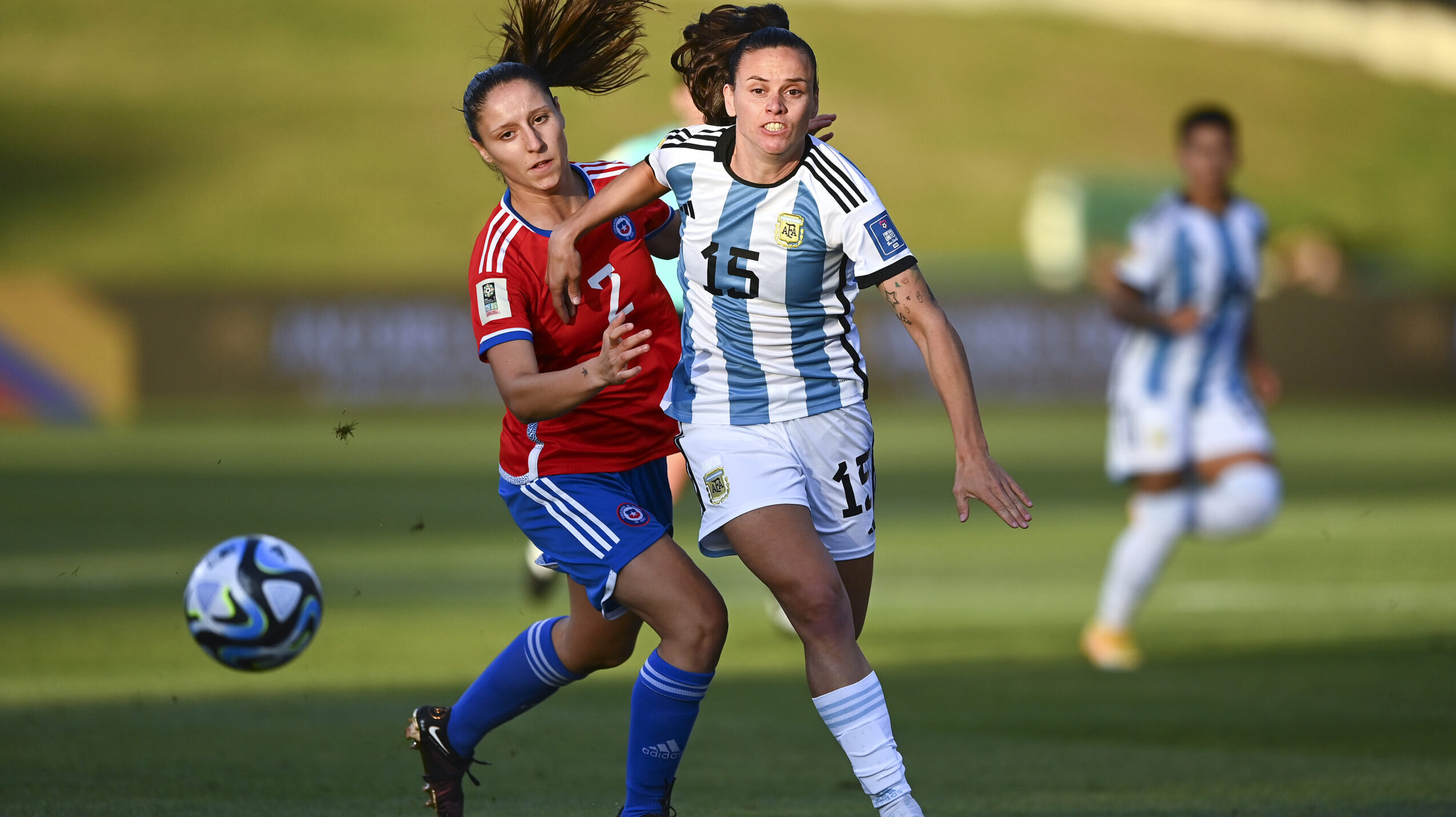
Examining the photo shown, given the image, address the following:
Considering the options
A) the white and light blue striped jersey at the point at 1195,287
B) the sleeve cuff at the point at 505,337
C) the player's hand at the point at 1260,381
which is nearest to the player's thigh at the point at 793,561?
the sleeve cuff at the point at 505,337

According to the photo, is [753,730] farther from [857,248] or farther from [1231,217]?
[1231,217]

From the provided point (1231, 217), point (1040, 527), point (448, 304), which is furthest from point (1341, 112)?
point (1231, 217)

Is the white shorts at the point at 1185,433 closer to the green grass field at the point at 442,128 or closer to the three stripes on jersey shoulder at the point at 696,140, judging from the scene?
the three stripes on jersey shoulder at the point at 696,140

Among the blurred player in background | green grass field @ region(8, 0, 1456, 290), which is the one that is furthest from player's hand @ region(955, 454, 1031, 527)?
green grass field @ region(8, 0, 1456, 290)

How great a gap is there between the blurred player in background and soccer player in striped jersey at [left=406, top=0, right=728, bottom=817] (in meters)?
3.76

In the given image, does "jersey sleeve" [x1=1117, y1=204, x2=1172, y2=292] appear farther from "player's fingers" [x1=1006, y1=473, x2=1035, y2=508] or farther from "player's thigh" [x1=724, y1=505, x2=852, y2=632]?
"player's fingers" [x1=1006, y1=473, x2=1035, y2=508]

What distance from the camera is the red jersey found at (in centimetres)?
478

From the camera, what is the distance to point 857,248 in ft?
14.3

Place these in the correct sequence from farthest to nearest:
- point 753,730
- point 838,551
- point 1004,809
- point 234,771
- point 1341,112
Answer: point 1341,112
point 753,730
point 234,771
point 1004,809
point 838,551

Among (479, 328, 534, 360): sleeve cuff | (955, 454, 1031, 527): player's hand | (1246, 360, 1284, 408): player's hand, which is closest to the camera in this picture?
(955, 454, 1031, 527): player's hand

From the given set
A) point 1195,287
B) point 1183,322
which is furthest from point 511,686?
point 1195,287

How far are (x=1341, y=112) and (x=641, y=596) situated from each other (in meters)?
53.0

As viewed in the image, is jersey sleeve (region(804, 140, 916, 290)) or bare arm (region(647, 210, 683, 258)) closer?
jersey sleeve (region(804, 140, 916, 290))

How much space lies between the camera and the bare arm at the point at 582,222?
15.1ft
